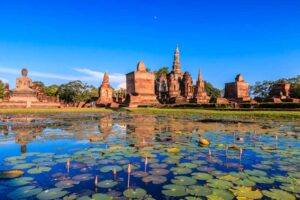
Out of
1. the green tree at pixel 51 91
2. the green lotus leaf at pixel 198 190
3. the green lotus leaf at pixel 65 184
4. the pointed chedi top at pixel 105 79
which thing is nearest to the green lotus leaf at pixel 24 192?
the green lotus leaf at pixel 65 184

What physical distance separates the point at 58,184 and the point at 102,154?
209 cm

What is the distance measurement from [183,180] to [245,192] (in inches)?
38.3

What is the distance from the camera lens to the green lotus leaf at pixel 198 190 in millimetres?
3361

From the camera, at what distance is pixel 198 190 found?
347 centimetres

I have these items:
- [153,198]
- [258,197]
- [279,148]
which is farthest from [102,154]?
[279,148]

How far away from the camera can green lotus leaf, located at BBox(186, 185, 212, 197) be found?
132 inches

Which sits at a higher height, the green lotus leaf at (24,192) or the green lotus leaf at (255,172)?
the green lotus leaf at (255,172)

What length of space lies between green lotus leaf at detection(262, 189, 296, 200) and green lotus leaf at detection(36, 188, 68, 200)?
9.49ft

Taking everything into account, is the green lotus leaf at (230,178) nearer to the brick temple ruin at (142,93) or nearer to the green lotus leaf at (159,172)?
the green lotus leaf at (159,172)

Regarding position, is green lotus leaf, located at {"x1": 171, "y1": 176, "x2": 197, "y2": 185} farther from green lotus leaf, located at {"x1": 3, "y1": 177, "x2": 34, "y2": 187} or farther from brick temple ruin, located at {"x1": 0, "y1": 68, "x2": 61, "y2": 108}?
brick temple ruin, located at {"x1": 0, "y1": 68, "x2": 61, "y2": 108}

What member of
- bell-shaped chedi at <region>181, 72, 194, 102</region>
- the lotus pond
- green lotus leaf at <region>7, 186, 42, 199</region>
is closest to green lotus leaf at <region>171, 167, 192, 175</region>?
the lotus pond

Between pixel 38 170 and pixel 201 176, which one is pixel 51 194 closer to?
pixel 38 170

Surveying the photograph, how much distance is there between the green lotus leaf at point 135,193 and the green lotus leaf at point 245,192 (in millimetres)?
1314

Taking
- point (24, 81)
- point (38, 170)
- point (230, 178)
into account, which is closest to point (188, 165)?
point (230, 178)
